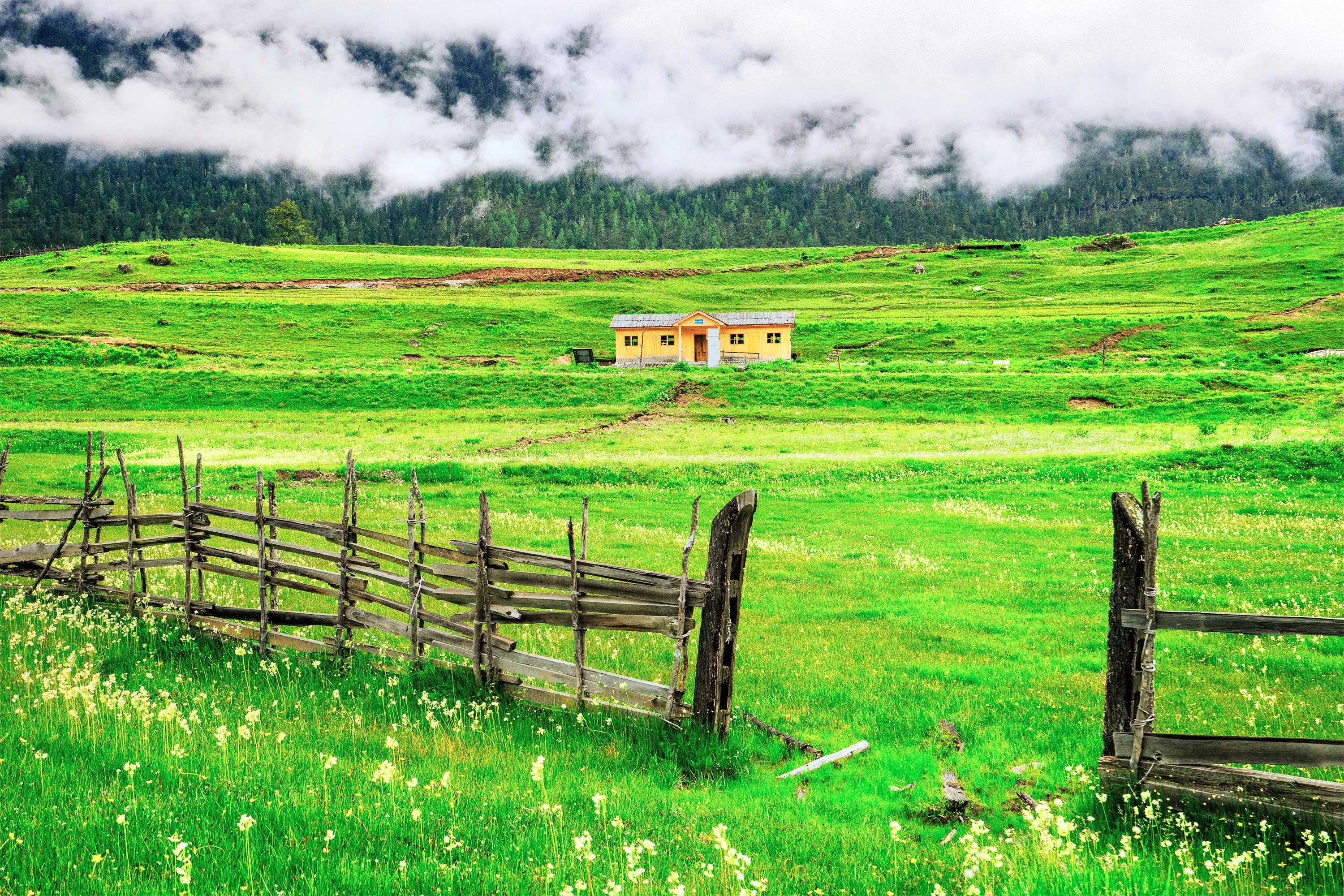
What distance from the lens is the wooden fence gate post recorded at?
21.9ft

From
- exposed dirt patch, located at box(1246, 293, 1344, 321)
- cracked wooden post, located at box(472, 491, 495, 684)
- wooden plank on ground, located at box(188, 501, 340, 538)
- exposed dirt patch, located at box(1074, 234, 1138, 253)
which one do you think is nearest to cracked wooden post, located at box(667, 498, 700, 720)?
cracked wooden post, located at box(472, 491, 495, 684)

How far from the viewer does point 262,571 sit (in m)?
11.6

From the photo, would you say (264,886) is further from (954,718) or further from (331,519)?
(331,519)

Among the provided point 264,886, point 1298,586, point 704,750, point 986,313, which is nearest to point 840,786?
point 704,750

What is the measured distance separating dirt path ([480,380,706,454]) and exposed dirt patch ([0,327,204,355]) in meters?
46.8

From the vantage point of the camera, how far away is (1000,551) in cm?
2081

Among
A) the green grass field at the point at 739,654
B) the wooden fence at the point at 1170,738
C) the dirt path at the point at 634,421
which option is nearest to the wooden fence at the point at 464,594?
the green grass field at the point at 739,654

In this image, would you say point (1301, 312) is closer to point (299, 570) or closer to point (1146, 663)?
point (1146, 663)

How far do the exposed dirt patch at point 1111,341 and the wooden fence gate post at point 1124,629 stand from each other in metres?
79.2

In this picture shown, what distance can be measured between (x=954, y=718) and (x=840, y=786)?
2.74m

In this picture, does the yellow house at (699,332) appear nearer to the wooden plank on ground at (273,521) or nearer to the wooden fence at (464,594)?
the wooden fence at (464,594)

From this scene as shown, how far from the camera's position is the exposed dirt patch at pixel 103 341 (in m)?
71.0

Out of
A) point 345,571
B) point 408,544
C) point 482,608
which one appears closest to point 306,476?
point 345,571

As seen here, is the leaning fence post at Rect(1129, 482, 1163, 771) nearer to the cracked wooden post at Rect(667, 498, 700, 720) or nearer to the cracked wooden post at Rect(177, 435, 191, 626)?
the cracked wooden post at Rect(667, 498, 700, 720)
